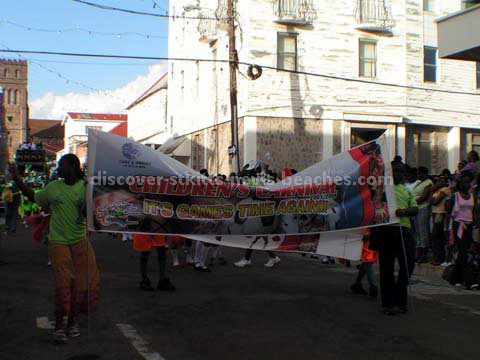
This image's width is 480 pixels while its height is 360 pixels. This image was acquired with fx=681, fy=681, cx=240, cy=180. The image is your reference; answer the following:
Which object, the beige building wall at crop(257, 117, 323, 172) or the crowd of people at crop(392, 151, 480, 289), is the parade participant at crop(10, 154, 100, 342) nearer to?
the crowd of people at crop(392, 151, 480, 289)

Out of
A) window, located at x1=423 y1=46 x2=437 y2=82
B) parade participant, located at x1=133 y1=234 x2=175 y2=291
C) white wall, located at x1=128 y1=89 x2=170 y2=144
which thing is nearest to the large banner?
parade participant, located at x1=133 y1=234 x2=175 y2=291

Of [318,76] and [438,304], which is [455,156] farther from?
[438,304]

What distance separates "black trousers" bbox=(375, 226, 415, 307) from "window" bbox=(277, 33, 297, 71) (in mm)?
18926

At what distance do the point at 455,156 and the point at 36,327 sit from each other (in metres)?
25.4

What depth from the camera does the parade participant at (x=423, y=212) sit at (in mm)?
13898

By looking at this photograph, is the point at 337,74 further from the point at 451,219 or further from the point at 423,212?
the point at 451,219

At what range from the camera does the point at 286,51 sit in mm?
27219

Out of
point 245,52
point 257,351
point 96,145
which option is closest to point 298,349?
point 257,351

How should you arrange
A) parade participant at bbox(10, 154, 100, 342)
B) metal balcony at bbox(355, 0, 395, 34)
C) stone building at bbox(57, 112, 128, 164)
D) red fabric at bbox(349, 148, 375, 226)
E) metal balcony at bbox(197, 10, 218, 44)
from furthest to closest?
1. stone building at bbox(57, 112, 128, 164)
2. metal balcony at bbox(197, 10, 218, 44)
3. metal balcony at bbox(355, 0, 395, 34)
4. red fabric at bbox(349, 148, 375, 226)
5. parade participant at bbox(10, 154, 100, 342)

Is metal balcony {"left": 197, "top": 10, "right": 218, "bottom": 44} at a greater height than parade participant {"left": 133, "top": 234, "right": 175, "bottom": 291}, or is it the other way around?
metal balcony {"left": 197, "top": 10, "right": 218, "bottom": 44}

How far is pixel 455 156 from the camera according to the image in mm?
29891

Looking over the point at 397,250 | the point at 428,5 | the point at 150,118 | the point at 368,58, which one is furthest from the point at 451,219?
the point at 150,118

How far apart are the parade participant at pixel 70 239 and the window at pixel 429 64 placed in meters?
24.3

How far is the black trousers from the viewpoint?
28.3 feet
